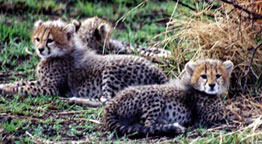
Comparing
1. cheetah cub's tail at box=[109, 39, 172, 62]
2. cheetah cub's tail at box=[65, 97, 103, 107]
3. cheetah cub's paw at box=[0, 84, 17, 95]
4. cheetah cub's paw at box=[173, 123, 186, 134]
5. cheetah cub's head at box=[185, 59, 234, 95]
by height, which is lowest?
cheetah cub's paw at box=[173, 123, 186, 134]

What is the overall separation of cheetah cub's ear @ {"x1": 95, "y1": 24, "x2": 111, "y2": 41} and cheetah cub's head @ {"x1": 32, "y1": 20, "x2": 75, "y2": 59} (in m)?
0.73

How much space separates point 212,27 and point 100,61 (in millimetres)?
1228

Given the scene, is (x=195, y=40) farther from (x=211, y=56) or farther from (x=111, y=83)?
(x=111, y=83)

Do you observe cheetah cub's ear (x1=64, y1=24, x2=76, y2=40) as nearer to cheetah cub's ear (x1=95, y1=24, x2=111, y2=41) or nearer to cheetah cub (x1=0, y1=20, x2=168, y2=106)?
cheetah cub (x1=0, y1=20, x2=168, y2=106)

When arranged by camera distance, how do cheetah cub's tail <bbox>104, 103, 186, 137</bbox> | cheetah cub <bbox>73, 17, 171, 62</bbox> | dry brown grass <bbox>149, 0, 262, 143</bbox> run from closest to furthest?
cheetah cub's tail <bbox>104, 103, 186, 137</bbox>
dry brown grass <bbox>149, 0, 262, 143</bbox>
cheetah cub <bbox>73, 17, 171, 62</bbox>

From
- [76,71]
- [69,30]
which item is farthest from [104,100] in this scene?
[69,30]

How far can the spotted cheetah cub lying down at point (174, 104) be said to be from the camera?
15.6 feet

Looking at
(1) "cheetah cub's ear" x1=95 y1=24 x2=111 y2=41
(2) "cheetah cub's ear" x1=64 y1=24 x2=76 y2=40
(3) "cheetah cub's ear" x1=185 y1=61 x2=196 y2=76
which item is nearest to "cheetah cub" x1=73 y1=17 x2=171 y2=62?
(1) "cheetah cub's ear" x1=95 y1=24 x2=111 y2=41

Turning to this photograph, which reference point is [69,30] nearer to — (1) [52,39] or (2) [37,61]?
(1) [52,39]

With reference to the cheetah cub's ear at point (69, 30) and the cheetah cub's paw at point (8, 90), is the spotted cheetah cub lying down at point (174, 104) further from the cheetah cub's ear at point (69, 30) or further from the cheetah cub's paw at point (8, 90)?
the cheetah cub's ear at point (69, 30)

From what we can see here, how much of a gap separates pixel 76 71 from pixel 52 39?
445 mm

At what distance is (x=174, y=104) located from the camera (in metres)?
5.04

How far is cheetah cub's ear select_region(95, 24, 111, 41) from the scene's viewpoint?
284 inches

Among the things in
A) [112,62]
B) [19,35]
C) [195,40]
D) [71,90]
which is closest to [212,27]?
[195,40]
